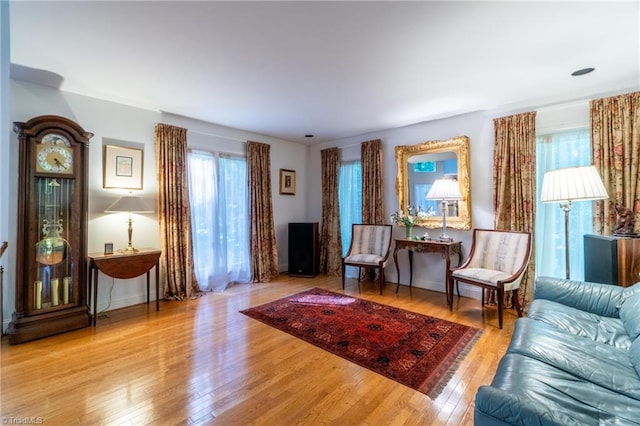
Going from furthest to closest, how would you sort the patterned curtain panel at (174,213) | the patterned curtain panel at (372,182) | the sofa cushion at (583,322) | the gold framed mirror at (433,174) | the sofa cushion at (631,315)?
the patterned curtain panel at (372,182) < the gold framed mirror at (433,174) < the patterned curtain panel at (174,213) < the sofa cushion at (583,322) < the sofa cushion at (631,315)

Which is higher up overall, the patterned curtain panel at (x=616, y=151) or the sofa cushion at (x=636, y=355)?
the patterned curtain panel at (x=616, y=151)

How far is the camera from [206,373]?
2.00 metres

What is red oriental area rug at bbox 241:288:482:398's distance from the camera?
80.5 inches

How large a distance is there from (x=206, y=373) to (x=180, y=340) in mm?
670

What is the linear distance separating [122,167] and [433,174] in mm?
4002

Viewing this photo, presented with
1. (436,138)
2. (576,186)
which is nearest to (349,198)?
(436,138)

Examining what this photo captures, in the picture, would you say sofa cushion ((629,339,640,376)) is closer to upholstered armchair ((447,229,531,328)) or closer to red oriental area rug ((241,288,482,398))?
red oriental area rug ((241,288,482,398))

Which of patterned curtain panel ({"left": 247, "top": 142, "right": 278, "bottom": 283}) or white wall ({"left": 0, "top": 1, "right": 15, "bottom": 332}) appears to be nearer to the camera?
white wall ({"left": 0, "top": 1, "right": 15, "bottom": 332})

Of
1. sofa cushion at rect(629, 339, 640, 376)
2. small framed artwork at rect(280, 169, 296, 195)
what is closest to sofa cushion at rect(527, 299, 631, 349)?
sofa cushion at rect(629, 339, 640, 376)

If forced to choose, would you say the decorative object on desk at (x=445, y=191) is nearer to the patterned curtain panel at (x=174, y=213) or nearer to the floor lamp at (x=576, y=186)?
the floor lamp at (x=576, y=186)

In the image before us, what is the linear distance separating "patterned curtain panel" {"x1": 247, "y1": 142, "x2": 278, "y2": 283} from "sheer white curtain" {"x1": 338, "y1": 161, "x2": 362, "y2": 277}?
123 centimetres

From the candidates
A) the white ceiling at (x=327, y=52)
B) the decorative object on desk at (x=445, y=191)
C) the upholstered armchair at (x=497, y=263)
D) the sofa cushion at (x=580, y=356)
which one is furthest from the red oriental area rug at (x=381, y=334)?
the white ceiling at (x=327, y=52)

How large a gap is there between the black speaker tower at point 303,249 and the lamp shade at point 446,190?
2.05 meters

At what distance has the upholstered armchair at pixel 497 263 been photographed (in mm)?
2816
